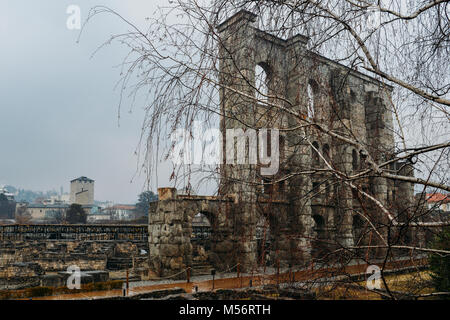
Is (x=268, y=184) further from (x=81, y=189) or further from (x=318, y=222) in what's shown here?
(x=81, y=189)

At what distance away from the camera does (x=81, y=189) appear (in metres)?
82.4

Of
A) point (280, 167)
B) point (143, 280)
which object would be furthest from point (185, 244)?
point (280, 167)

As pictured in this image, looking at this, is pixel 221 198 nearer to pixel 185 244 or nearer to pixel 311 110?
pixel 311 110

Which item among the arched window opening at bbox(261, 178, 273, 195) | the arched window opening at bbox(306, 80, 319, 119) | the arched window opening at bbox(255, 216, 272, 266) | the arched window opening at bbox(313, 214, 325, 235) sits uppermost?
the arched window opening at bbox(306, 80, 319, 119)

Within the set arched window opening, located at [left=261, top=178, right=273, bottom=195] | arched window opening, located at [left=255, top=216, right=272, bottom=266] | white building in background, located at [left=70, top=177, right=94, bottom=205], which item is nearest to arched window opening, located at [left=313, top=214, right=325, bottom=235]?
arched window opening, located at [left=255, top=216, right=272, bottom=266]

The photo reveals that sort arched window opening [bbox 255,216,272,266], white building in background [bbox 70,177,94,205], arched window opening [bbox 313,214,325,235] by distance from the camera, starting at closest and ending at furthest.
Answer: arched window opening [bbox 255,216,272,266], arched window opening [bbox 313,214,325,235], white building in background [bbox 70,177,94,205]

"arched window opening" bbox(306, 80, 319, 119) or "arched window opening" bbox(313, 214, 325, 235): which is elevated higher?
"arched window opening" bbox(306, 80, 319, 119)

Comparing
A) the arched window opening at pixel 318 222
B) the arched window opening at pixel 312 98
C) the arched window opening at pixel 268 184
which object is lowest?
the arched window opening at pixel 318 222

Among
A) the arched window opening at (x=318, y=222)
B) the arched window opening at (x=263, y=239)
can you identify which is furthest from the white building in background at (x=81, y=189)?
the arched window opening at (x=263, y=239)

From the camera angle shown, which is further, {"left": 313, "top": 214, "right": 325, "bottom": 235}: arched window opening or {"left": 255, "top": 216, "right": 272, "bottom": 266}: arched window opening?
{"left": 313, "top": 214, "right": 325, "bottom": 235}: arched window opening

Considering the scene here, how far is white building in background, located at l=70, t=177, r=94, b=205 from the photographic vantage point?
81250 mm

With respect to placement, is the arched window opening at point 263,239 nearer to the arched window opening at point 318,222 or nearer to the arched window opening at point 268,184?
the arched window opening at point 268,184

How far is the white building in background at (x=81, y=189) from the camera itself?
267 ft

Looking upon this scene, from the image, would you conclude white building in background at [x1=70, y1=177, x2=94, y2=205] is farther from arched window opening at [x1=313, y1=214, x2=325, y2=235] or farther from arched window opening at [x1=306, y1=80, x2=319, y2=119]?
arched window opening at [x1=306, y1=80, x2=319, y2=119]
